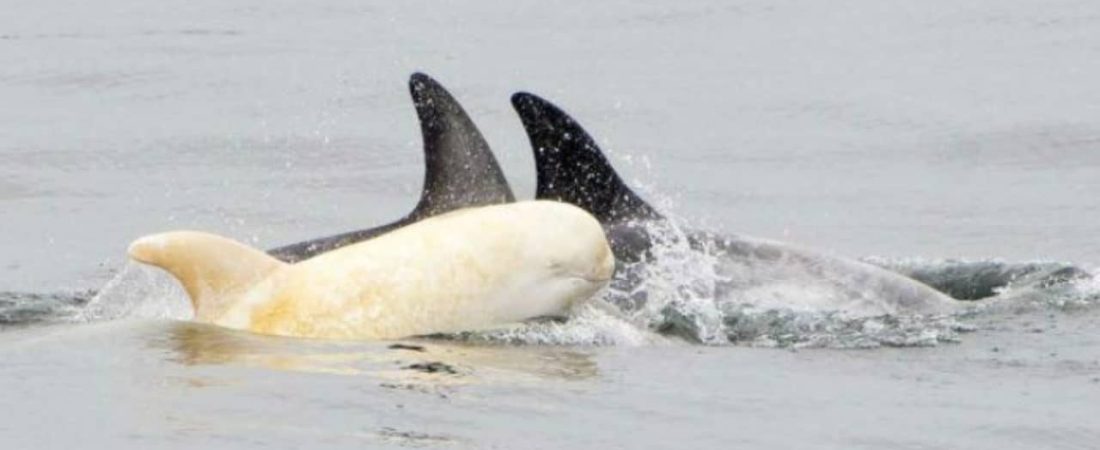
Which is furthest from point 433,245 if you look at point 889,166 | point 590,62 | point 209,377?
point 590,62

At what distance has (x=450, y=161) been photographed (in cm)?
1346

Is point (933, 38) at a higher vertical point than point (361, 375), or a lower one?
higher

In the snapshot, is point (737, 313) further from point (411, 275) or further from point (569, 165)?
point (411, 275)

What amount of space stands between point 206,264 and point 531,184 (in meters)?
9.25

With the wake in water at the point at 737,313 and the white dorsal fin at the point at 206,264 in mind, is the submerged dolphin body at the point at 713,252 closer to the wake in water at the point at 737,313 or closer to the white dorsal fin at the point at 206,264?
the wake in water at the point at 737,313

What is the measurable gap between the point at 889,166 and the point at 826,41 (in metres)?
7.42

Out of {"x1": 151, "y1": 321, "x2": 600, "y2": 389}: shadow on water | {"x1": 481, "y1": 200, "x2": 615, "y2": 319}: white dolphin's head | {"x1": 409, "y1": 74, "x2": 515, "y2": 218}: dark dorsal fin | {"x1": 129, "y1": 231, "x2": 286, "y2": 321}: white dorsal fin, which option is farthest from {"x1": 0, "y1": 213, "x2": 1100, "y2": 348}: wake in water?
{"x1": 409, "y1": 74, "x2": 515, "y2": 218}: dark dorsal fin

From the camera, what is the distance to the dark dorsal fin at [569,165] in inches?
562

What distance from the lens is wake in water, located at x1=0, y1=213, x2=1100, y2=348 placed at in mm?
12711

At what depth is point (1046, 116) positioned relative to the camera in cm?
2341

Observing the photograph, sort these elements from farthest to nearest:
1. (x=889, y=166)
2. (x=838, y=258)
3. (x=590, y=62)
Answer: (x=590, y=62) < (x=889, y=166) < (x=838, y=258)

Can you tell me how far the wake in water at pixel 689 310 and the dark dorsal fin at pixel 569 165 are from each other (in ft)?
1.08

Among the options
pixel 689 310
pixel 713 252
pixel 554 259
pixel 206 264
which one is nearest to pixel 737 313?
pixel 689 310

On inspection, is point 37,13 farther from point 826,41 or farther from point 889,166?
point 889,166
